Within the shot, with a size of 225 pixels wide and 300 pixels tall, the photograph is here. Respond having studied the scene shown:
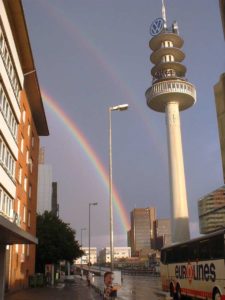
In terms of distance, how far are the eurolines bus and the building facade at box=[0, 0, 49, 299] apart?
1011 centimetres

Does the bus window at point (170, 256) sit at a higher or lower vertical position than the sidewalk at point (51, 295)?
higher

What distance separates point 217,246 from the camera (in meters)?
21.6

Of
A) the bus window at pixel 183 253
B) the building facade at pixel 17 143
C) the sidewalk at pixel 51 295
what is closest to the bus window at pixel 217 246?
the bus window at pixel 183 253

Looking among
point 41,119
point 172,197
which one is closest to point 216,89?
point 41,119

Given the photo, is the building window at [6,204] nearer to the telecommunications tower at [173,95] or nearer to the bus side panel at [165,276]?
the bus side panel at [165,276]

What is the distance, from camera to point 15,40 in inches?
1499

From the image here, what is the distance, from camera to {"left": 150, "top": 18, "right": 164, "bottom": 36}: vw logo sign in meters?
108

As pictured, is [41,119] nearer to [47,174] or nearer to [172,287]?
[172,287]

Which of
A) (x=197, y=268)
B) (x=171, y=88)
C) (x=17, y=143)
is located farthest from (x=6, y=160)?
(x=171, y=88)

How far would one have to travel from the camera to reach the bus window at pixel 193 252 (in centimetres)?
2507

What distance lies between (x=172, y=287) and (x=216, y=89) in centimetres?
1484

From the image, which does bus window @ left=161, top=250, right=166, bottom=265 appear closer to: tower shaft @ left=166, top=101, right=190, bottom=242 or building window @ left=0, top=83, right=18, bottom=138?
building window @ left=0, top=83, right=18, bottom=138

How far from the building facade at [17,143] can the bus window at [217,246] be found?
10.2 meters

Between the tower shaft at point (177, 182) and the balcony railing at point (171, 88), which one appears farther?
the balcony railing at point (171, 88)
